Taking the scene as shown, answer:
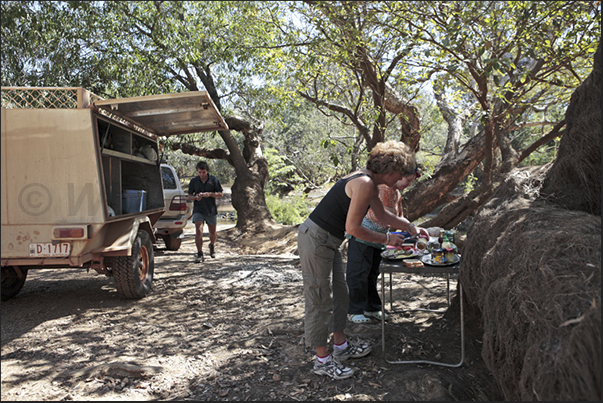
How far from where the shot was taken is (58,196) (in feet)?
16.0

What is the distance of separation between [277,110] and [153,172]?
6.87 metres

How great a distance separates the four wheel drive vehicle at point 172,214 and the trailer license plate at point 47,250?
5.08 m

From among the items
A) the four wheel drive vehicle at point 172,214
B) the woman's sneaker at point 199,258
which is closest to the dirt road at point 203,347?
the woman's sneaker at point 199,258

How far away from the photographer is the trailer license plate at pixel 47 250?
15.7 ft

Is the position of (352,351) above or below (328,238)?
below

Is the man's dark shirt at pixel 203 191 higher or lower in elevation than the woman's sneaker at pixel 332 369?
higher

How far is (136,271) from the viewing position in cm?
573

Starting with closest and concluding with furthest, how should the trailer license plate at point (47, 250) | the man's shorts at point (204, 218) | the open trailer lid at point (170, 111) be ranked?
the trailer license plate at point (47, 250) → the open trailer lid at point (170, 111) → the man's shorts at point (204, 218)

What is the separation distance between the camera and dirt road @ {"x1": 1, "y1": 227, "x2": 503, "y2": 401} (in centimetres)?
344

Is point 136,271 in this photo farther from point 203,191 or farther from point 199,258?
point 203,191

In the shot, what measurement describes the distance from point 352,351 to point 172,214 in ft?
23.0

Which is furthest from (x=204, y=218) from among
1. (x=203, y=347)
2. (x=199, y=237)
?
(x=203, y=347)

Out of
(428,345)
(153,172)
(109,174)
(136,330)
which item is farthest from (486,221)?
(153,172)

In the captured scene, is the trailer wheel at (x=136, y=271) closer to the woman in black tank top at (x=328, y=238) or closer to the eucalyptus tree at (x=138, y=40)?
the woman in black tank top at (x=328, y=238)
